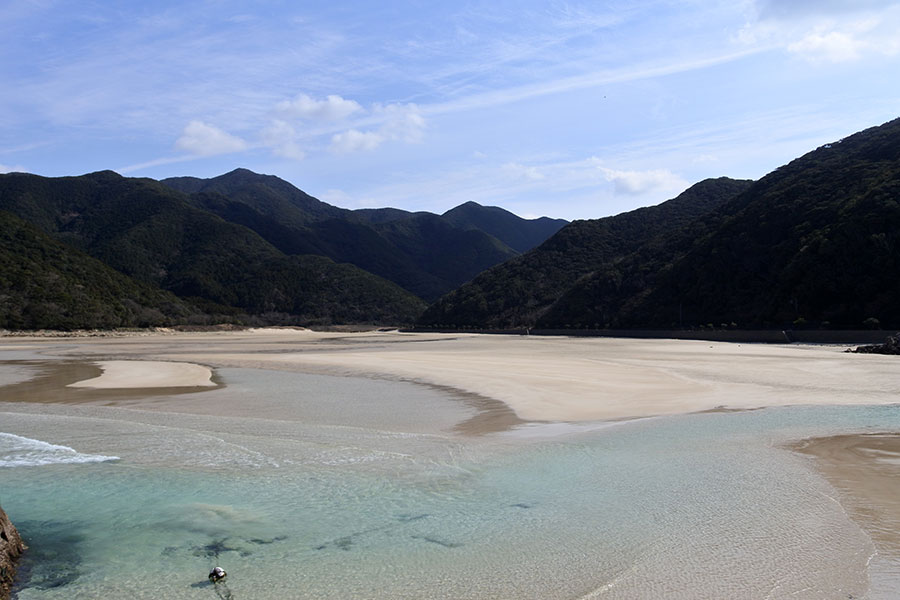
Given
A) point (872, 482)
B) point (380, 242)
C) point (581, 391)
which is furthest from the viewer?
point (380, 242)

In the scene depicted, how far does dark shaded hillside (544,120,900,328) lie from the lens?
38281 mm

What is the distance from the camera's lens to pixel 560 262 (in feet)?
271

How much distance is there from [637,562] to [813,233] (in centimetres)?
4671

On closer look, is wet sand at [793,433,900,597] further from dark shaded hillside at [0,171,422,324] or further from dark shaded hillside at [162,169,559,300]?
dark shaded hillside at [162,169,559,300]

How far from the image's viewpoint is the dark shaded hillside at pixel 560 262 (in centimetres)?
7650

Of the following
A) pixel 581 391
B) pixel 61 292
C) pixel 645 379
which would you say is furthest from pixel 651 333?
pixel 61 292

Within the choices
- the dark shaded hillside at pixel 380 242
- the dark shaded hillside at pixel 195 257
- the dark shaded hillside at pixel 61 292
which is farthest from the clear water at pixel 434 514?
the dark shaded hillside at pixel 380 242

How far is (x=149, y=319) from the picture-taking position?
6719cm

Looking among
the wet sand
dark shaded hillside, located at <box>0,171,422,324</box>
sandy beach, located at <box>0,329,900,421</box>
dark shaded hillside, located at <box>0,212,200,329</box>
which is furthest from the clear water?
dark shaded hillside, located at <box>0,171,422,324</box>

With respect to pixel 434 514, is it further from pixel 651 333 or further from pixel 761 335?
pixel 651 333

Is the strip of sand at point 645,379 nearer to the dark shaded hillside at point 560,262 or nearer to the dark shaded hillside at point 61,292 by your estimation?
the dark shaded hillside at point 61,292

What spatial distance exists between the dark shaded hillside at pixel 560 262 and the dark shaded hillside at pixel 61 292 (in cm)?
3350

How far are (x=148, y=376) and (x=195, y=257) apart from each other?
88.7m

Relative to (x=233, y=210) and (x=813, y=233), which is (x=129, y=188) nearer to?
(x=233, y=210)
